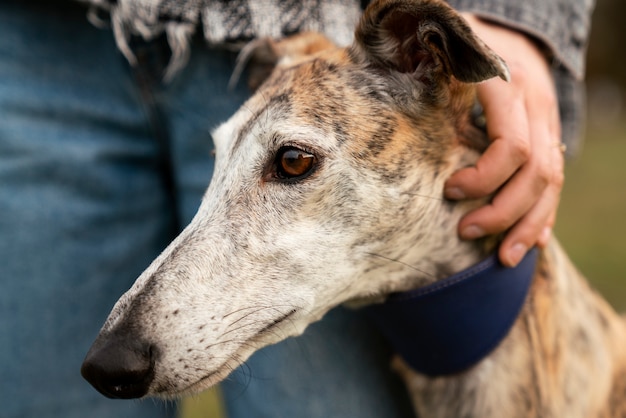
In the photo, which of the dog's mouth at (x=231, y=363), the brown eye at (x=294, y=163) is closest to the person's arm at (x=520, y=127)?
the brown eye at (x=294, y=163)

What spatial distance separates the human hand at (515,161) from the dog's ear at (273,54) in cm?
52

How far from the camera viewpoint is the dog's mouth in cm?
160

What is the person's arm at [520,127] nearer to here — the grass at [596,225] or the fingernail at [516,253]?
the fingernail at [516,253]

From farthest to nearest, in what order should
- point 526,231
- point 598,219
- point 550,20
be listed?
point 598,219 → point 550,20 → point 526,231

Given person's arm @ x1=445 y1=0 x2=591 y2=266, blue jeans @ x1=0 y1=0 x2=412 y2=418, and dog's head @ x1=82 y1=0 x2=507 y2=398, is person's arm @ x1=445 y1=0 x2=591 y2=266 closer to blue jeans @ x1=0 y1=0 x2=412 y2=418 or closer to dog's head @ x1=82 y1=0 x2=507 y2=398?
dog's head @ x1=82 y1=0 x2=507 y2=398

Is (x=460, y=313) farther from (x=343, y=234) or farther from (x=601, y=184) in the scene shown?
Result: (x=601, y=184)

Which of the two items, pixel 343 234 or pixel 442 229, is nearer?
pixel 343 234

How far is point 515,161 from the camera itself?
178 centimetres

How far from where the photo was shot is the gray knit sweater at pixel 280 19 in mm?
1967

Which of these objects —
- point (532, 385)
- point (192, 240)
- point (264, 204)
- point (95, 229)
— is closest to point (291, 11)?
point (264, 204)

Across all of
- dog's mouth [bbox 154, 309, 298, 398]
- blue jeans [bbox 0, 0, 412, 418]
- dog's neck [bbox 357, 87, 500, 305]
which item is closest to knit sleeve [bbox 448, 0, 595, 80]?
dog's neck [bbox 357, 87, 500, 305]

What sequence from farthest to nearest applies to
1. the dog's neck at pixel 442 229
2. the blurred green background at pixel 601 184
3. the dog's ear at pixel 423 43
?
the blurred green background at pixel 601 184, the dog's neck at pixel 442 229, the dog's ear at pixel 423 43

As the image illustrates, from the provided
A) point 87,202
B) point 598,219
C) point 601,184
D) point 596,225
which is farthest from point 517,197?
point 601,184

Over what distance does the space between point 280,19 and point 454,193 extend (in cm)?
70
